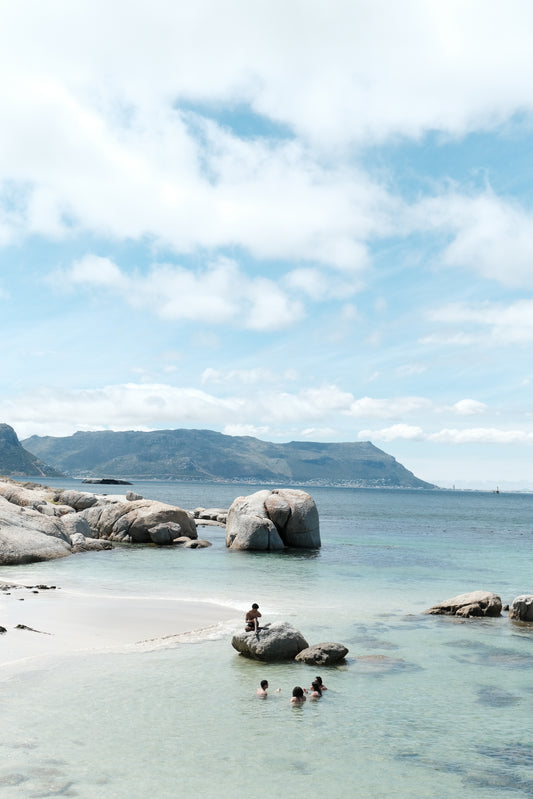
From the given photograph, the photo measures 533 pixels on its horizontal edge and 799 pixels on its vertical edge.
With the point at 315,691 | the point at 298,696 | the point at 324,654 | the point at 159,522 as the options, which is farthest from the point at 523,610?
the point at 159,522

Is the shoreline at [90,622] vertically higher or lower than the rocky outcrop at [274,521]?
lower

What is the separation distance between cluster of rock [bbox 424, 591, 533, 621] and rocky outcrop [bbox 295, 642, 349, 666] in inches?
340

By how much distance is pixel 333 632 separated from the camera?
2194cm

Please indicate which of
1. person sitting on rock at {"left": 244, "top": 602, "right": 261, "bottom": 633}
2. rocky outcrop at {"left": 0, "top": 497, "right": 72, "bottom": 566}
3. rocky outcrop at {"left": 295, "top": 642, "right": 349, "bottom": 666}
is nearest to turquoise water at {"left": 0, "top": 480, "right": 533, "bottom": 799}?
rocky outcrop at {"left": 295, "top": 642, "right": 349, "bottom": 666}

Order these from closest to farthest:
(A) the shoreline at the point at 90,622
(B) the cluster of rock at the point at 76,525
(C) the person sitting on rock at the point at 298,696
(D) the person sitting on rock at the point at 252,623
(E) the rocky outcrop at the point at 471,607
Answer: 1. (C) the person sitting on rock at the point at 298,696
2. (A) the shoreline at the point at 90,622
3. (D) the person sitting on rock at the point at 252,623
4. (E) the rocky outcrop at the point at 471,607
5. (B) the cluster of rock at the point at 76,525

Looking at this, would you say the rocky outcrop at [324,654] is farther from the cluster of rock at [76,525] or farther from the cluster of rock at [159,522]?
the cluster of rock at [159,522]

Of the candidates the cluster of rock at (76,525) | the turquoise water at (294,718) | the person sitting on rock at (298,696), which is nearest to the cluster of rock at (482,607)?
the turquoise water at (294,718)

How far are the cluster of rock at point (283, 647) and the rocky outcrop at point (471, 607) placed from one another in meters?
8.60

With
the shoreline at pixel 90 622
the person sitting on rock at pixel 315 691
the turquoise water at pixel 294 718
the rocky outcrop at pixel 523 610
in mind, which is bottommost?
the shoreline at pixel 90 622

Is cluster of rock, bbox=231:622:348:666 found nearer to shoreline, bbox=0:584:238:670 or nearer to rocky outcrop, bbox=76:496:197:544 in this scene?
shoreline, bbox=0:584:238:670

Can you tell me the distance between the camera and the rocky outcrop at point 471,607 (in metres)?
25.1

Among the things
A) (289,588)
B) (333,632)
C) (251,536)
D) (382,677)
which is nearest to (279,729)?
(382,677)

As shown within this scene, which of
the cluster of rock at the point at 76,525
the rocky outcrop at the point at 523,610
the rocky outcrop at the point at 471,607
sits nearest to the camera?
the rocky outcrop at the point at 523,610

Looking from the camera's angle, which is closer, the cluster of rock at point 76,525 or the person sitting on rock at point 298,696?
the person sitting on rock at point 298,696
